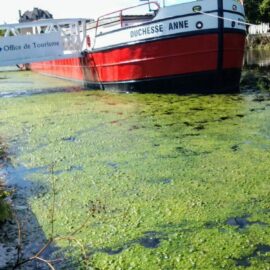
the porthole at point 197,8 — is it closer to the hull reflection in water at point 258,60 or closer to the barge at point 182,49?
the barge at point 182,49

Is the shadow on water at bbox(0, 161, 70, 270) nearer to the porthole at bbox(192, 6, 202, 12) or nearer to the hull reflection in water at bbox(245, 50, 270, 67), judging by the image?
the porthole at bbox(192, 6, 202, 12)

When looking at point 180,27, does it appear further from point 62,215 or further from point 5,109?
point 62,215

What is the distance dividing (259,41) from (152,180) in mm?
30053

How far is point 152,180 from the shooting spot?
451 cm

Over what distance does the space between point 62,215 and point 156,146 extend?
2.24m

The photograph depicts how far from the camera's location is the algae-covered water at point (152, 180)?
3.12 metres

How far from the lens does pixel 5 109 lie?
30.7ft

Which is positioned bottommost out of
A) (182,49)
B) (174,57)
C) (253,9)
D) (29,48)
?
(174,57)

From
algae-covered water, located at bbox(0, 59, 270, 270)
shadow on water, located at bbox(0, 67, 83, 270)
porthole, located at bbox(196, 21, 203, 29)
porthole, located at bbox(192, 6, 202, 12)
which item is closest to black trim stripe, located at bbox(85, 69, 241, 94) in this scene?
porthole, located at bbox(196, 21, 203, 29)

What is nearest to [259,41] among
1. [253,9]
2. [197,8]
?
[253,9]

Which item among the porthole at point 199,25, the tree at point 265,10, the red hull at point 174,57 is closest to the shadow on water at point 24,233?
the red hull at point 174,57

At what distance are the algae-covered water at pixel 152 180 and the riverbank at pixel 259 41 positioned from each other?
80.0ft

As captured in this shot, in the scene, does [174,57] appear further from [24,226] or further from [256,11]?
[256,11]

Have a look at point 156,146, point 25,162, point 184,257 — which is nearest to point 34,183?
point 25,162
